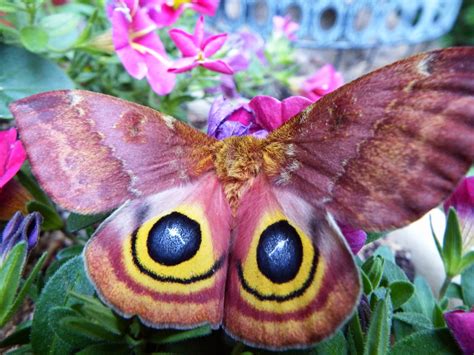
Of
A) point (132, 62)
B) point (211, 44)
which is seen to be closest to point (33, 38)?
point (132, 62)

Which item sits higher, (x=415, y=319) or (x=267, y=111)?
(x=267, y=111)

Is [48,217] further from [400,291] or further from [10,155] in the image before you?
[400,291]

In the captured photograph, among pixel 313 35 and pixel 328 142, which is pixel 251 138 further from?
pixel 313 35

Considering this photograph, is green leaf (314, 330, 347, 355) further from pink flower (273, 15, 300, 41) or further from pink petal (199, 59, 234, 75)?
pink flower (273, 15, 300, 41)

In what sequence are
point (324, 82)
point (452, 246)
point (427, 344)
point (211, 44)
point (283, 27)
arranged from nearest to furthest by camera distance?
point (427, 344) < point (452, 246) < point (211, 44) < point (324, 82) < point (283, 27)

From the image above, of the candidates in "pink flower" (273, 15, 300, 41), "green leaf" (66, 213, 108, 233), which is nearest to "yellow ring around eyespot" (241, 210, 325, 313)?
"green leaf" (66, 213, 108, 233)

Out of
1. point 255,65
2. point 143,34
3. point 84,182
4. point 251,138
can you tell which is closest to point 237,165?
point 251,138
